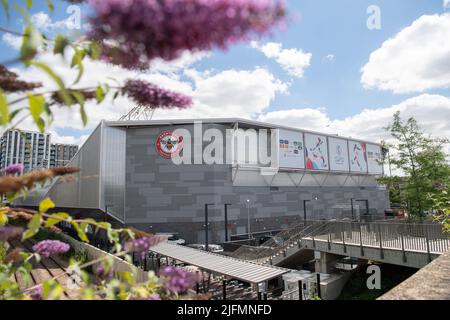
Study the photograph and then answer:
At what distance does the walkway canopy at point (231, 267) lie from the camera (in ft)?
32.8

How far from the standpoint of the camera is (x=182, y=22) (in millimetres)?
1114

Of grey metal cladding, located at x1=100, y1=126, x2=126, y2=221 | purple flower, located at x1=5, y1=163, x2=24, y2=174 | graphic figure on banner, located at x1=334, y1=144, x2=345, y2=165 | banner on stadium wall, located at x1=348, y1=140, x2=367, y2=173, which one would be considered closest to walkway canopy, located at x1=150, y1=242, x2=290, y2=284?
purple flower, located at x1=5, y1=163, x2=24, y2=174

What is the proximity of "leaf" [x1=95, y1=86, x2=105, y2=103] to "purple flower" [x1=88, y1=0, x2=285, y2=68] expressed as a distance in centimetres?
24

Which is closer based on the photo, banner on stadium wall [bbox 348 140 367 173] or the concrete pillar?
the concrete pillar

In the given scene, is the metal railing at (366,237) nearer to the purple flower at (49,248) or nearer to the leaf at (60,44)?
the purple flower at (49,248)

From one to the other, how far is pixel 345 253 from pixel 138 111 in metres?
32.0

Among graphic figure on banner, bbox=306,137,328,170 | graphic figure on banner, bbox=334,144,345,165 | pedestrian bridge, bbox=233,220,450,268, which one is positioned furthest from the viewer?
graphic figure on banner, bbox=334,144,345,165

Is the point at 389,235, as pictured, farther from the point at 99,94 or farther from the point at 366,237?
the point at 99,94

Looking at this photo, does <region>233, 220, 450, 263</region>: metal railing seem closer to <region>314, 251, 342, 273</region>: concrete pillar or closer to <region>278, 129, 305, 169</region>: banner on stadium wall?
<region>314, 251, 342, 273</region>: concrete pillar

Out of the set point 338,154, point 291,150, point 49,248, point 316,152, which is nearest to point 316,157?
point 316,152

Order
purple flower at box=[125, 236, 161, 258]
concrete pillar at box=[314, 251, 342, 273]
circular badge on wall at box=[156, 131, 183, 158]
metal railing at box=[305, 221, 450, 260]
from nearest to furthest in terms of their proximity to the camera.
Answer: purple flower at box=[125, 236, 161, 258]
metal railing at box=[305, 221, 450, 260]
concrete pillar at box=[314, 251, 342, 273]
circular badge on wall at box=[156, 131, 183, 158]

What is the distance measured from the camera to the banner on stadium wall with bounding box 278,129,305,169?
123 ft

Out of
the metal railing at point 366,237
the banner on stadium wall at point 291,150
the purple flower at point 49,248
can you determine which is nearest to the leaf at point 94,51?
the purple flower at point 49,248

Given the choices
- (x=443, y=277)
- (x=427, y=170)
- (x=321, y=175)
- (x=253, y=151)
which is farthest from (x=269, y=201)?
(x=443, y=277)
